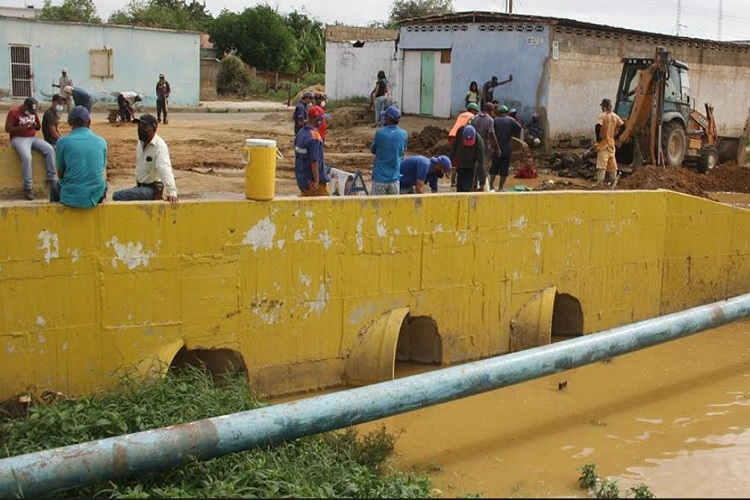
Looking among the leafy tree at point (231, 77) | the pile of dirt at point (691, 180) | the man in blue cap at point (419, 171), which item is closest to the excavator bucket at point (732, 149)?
the pile of dirt at point (691, 180)

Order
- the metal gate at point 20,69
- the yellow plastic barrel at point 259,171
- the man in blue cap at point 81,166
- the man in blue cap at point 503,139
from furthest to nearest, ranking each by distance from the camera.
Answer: the metal gate at point 20,69 → the man in blue cap at point 503,139 → the yellow plastic barrel at point 259,171 → the man in blue cap at point 81,166

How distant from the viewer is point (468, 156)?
12367 millimetres

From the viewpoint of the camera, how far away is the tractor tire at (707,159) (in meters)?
22.4

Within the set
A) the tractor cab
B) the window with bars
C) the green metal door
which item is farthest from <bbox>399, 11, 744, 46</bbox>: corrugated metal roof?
the window with bars

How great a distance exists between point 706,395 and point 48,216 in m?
5.76

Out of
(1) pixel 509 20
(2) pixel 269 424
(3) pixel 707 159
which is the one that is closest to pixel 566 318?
(2) pixel 269 424

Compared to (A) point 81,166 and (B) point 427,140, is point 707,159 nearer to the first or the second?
(B) point 427,140

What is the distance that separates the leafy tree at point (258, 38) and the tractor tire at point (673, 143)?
35695mm

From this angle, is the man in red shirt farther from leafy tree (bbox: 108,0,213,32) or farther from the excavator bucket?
leafy tree (bbox: 108,0,213,32)

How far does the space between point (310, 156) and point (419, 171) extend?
1.27 metres

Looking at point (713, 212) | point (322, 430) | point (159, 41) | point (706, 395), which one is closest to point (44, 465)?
point (322, 430)

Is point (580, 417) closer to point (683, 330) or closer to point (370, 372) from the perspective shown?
point (683, 330)

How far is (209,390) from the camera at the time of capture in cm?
611

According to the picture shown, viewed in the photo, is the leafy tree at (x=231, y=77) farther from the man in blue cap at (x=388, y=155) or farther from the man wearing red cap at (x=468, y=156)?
the man in blue cap at (x=388, y=155)
